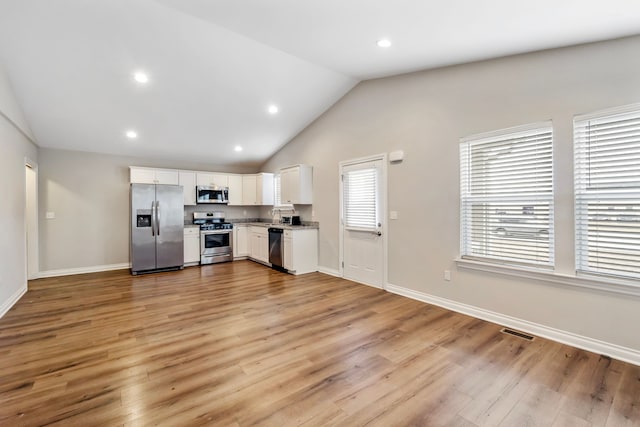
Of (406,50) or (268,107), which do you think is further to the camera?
(268,107)

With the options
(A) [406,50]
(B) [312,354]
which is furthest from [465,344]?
(A) [406,50]

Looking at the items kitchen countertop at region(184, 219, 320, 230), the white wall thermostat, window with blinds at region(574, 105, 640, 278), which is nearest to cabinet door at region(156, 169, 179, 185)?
kitchen countertop at region(184, 219, 320, 230)

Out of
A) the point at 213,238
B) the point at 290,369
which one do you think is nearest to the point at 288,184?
the point at 213,238

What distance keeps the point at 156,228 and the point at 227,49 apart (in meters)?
3.81

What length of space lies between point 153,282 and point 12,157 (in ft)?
8.47

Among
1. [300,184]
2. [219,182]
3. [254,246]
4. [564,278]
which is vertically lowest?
[254,246]

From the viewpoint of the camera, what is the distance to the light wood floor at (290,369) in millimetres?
1819

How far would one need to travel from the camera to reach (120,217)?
6.05 m

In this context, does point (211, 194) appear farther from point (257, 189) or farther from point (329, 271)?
point (329, 271)

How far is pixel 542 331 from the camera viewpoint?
2.88 m

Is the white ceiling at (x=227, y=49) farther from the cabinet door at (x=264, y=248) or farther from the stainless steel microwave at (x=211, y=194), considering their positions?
the cabinet door at (x=264, y=248)

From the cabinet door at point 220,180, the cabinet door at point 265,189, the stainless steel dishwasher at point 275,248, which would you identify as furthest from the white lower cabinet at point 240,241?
the stainless steel dishwasher at point 275,248

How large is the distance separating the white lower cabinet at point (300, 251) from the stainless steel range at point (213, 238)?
186 cm

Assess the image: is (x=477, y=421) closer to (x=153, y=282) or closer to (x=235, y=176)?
(x=153, y=282)
